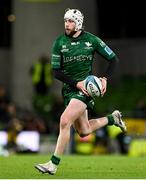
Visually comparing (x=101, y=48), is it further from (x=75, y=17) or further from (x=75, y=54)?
(x=75, y=17)

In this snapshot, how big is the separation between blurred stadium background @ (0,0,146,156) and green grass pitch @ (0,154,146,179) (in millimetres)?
7061

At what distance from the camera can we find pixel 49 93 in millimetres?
31297

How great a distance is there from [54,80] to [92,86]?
17040 mm

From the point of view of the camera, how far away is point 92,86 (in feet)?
47.0

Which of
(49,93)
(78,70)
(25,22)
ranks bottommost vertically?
(49,93)

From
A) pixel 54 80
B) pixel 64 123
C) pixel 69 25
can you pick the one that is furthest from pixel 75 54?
pixel 54 80

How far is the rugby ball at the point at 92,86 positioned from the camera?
14.3 m

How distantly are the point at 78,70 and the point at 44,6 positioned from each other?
17426mm

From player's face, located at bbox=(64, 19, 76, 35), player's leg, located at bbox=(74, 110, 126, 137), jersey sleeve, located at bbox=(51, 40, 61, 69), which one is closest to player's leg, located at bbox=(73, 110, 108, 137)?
player's leg, located at bbox=(74, 110, 126, 137)

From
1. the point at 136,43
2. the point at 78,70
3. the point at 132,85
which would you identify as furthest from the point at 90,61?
the point at 136,43

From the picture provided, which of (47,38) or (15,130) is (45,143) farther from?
(47,38)

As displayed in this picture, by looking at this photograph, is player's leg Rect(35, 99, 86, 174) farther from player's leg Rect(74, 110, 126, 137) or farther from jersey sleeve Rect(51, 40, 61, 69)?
jersey sleeve Rect(51, 40, 61, 69)

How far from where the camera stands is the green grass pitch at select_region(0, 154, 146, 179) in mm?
13850

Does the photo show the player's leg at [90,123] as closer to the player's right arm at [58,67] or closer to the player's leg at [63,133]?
the player's leg at [63,133]
